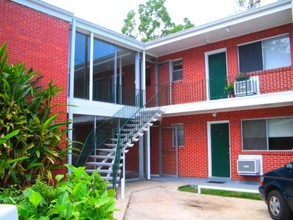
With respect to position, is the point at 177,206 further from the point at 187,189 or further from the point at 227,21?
the point at 227,21

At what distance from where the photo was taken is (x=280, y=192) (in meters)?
6.18

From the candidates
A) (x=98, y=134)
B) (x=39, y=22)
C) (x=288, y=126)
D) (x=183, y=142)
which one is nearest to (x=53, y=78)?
(x=39, y=22)

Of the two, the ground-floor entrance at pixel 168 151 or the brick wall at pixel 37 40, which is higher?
the brick wall at pixel 37 40

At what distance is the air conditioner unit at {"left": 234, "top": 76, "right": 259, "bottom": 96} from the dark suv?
4.92 metres

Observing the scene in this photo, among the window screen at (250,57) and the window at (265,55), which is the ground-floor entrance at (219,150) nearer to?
the window screen at (250,57)

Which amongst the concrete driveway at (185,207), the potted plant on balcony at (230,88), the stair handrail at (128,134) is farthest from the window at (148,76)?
the concrete driveway at (185,207)

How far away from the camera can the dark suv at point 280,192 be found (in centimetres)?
593

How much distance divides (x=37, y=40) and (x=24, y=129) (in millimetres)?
3177

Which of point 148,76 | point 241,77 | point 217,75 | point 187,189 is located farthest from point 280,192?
point 148,76

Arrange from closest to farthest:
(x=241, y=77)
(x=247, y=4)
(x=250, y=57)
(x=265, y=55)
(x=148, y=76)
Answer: (x=241, y=77) → (x=265, y=55) → (x=250, y=57) → (x=148, y=76) → (x=247, y=4)

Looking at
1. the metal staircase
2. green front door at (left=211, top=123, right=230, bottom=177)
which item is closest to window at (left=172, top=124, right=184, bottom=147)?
green front door at (left=211, top=123, right=230, bottom=177)

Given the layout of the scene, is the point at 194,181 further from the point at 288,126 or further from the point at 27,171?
the point at 27,171

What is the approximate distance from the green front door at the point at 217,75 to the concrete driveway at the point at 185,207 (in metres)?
4.68

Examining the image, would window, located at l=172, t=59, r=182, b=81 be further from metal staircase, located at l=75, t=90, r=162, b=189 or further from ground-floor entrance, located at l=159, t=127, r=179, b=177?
ground-floor entrance, located at l=159, t=127, r=179, b=177
